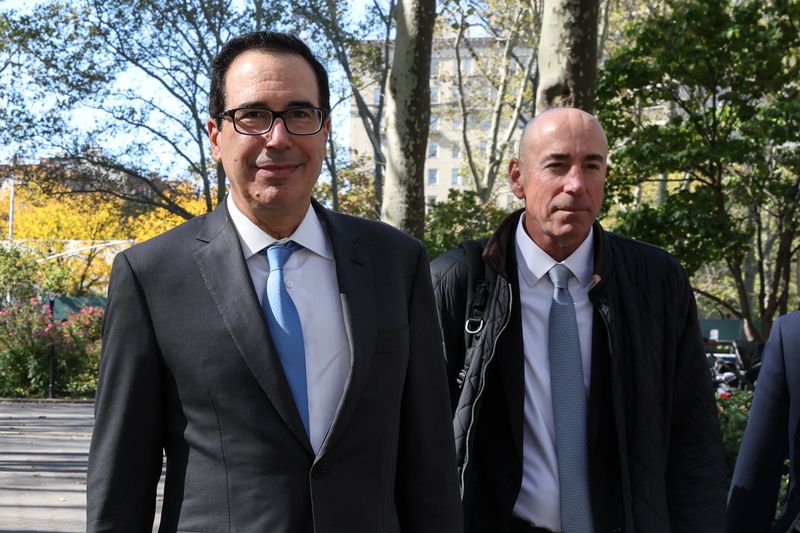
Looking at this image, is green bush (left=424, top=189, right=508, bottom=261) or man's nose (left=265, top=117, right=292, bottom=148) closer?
man's nose (left=265, top=117, right=292, bottom=148)

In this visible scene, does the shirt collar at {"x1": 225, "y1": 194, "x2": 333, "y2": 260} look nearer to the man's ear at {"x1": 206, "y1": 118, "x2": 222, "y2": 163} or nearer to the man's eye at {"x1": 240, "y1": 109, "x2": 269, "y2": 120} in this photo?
the man's ear at {"x1": 206, "y1": 118, "x2": 222, "y2": 163}

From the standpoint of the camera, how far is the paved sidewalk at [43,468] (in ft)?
29.0

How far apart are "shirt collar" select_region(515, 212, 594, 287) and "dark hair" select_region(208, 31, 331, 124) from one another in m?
1.07

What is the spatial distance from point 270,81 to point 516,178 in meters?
1.32

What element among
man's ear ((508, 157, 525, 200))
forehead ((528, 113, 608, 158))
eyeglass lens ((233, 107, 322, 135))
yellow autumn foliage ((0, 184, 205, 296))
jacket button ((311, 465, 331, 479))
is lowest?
jacket button ((311, 465, 331, 479))

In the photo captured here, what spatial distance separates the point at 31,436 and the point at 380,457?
13.8 metres

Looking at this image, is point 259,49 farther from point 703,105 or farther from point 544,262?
point 703,105

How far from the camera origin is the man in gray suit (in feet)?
7.33

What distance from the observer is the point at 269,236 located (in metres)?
2.43

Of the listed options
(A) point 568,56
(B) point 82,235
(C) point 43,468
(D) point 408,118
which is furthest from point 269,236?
(B) point 82,235

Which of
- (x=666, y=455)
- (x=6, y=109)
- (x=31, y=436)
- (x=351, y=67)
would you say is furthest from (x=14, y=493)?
(x=351, y=67)

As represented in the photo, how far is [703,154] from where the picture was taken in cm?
1456

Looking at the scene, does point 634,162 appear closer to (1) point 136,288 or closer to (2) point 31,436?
(2) point 31,436

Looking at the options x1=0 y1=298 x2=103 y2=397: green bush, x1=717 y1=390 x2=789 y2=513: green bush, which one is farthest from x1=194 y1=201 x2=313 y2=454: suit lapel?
x1=0 y1=298 x2=103 y2=397: green bush
